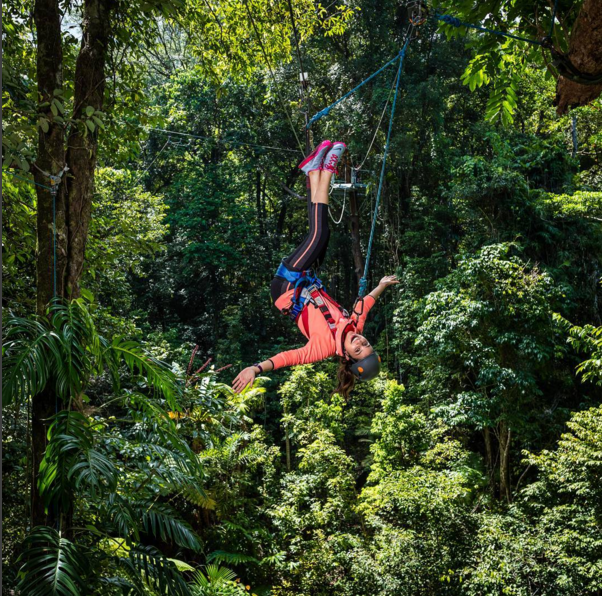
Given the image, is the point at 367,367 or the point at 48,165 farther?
the point at 367,367

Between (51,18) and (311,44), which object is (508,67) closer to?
(51,18)

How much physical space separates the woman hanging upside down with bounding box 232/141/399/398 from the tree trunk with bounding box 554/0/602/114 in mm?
1171

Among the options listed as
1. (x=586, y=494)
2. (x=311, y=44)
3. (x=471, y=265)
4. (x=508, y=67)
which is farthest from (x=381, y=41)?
(x=508, y=67)

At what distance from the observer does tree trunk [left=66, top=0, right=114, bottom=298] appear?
2.70 m

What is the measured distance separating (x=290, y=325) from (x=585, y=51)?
10.5 m

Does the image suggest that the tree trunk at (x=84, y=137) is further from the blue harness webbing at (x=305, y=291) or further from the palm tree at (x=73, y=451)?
the blue harness webbing at (x=305, y=291)

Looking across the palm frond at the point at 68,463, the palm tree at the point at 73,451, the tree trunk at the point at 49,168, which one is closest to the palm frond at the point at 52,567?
the palm tree at the point at 73,451

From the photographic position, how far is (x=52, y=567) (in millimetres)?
2191

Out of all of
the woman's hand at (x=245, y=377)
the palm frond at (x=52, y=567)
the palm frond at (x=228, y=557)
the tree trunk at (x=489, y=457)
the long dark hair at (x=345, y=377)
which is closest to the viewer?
the palm frond at (x=52, y=567)

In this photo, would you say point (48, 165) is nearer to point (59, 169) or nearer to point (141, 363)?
point (59, 169)

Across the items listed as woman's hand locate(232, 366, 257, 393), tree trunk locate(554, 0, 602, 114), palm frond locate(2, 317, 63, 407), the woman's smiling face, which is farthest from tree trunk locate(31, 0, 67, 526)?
tree trunk locate(554, 0, 602, 114)

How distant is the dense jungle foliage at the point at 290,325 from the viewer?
263 centimetres

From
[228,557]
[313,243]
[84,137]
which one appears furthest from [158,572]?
[228,557]

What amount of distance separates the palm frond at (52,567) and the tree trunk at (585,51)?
2.26 metres
